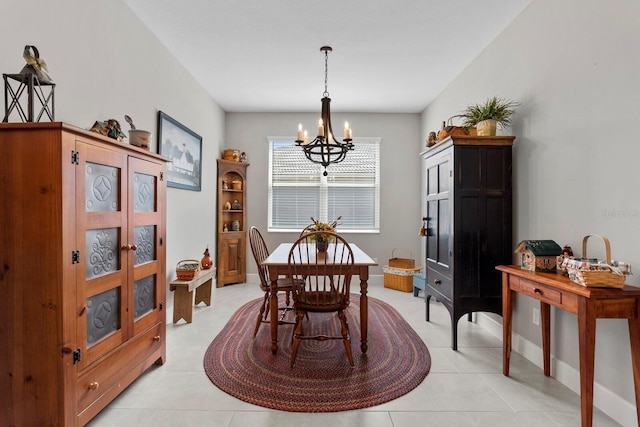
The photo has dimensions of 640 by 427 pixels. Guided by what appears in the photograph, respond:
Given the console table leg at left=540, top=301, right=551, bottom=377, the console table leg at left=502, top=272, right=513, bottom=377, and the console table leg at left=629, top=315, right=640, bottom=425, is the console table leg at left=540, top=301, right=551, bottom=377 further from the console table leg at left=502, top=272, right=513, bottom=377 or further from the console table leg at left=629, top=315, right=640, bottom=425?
the console table leg at left=629, top=315, right=640, bottom=425

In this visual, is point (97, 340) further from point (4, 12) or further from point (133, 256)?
point (4, 12)

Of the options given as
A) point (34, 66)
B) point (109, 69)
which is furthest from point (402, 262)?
point (34, 66)

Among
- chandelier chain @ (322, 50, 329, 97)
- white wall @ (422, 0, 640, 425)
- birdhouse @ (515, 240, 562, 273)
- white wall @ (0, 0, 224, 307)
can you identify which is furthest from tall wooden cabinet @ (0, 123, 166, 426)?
white wall @ (422, 0, 640, 425)

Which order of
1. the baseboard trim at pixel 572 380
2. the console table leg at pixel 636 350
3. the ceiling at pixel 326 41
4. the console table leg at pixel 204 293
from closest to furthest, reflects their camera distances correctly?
the console table leg at pixel 636 350 → the baseboard trim at pixel 572 380 → the ceiling at pixel 326 41 → the console table leg at pixel 204 293

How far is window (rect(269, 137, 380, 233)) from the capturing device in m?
5.20

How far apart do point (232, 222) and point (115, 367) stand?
129 inches

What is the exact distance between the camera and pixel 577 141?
2.05 metres

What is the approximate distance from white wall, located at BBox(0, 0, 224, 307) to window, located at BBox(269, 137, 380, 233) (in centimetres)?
146

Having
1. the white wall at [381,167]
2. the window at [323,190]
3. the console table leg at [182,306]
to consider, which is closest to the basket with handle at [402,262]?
the white wall at [381,167]

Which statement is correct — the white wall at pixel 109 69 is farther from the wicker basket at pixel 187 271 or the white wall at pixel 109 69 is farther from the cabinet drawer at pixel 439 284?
the cabinet drawer at pixel 439 284

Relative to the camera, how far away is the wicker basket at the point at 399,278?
456cm

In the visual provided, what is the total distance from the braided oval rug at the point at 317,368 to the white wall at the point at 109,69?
1.25m

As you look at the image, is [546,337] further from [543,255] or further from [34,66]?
[34,66]

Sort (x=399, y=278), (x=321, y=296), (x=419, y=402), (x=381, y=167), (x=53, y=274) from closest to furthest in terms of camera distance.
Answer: (x=53, y=274)
(x=419, y=402)
(x=321, y=296)
(x=399, y=278)
(x=381, y=167)
